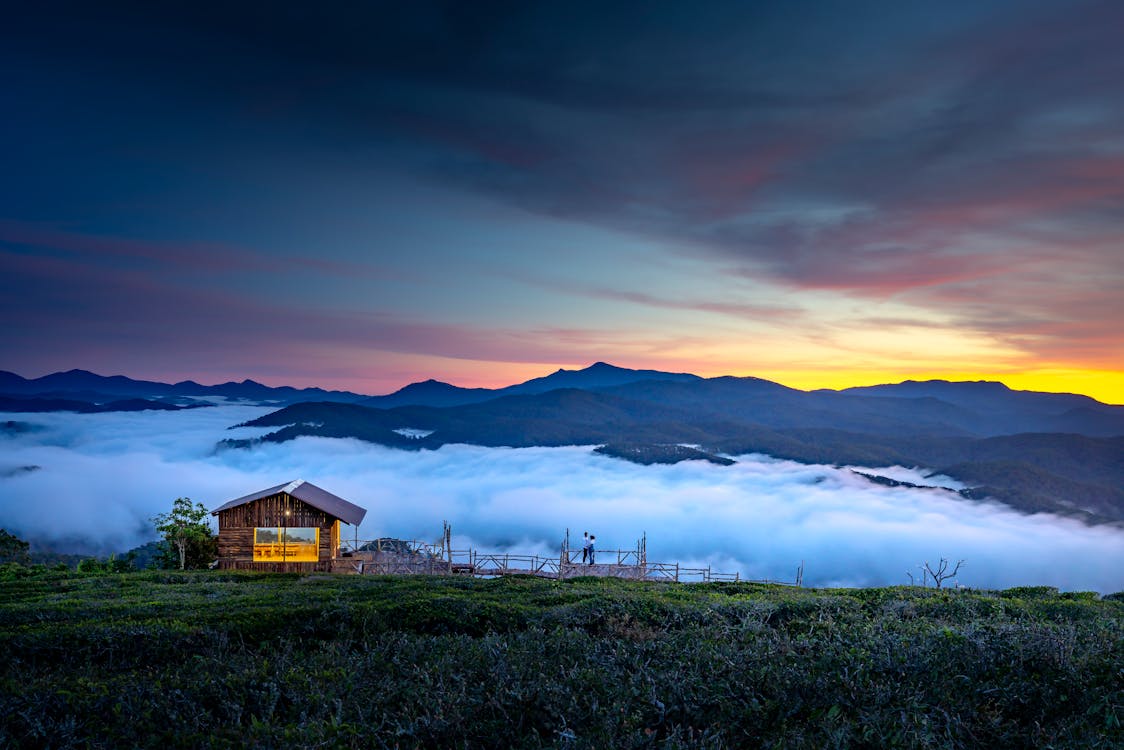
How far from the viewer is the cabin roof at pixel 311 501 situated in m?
42.2

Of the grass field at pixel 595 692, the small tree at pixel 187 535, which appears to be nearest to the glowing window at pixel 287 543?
the small tree at pixel 187 535

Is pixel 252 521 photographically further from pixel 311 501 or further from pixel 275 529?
pixel 311 501

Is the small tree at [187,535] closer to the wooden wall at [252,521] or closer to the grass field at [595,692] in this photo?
the wooden wall at [252,521]

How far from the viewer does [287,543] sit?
42.8 m

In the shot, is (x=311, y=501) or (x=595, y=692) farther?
(x=311, y=501)

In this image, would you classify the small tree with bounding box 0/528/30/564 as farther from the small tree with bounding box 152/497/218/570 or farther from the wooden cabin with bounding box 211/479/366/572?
the wooden cabin with bounding box 211/479/366/572

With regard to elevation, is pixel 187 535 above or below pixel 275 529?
below

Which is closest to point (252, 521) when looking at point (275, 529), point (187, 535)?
point (275, 529)

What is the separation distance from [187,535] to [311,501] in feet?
31.0

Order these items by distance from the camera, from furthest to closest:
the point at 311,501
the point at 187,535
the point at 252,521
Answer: the point at 187,535
the point at 252,521
the point at 311,501

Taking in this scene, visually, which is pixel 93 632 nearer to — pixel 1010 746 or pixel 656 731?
pixel 656 731

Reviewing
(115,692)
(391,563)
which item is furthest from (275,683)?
(391,563)

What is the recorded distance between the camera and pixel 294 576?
3297 cm

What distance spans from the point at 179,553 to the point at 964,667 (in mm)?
49155
